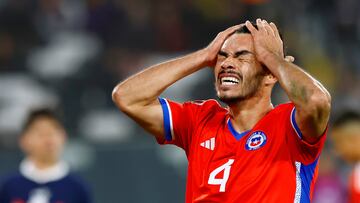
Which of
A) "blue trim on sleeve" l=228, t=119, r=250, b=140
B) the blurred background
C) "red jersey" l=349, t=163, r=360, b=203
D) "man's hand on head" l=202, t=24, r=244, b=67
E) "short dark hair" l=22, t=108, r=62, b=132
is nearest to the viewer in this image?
"blue trim on sleeve" l=228, t=119, r=250, b=140

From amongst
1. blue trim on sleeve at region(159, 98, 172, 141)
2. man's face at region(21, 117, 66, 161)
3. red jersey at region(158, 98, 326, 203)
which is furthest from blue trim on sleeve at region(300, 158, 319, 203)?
man's face at region(21, 117, 66, 161)

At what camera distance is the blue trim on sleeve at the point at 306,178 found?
4.94 m

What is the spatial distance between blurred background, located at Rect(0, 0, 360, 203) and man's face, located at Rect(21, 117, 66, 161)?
290 centimetres

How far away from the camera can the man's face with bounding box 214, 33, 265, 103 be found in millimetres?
5031

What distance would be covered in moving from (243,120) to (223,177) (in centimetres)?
39

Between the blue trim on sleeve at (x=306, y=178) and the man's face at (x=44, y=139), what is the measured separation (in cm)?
341

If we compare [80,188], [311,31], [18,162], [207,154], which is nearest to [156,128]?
[207,154]

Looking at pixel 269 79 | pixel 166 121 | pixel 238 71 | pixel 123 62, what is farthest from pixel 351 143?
pixel 123 62

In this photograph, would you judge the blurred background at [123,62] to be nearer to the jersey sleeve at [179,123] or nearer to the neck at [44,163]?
the neck at [44,163]

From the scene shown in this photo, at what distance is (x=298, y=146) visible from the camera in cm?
489

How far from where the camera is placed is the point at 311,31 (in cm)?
1379

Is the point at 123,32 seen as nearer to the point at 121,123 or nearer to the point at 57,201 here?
the point at 121,123

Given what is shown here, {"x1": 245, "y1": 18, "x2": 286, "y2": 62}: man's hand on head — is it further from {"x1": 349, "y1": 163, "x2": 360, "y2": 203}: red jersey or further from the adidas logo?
{"x1": 349, "y1": 163, "x2": 360, "y2": 203}: red jersey

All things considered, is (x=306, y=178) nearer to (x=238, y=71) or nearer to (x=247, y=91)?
(x=247, y=91)
